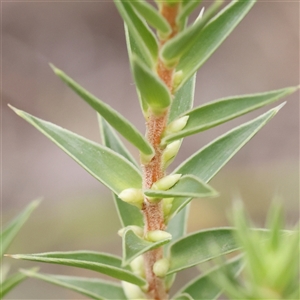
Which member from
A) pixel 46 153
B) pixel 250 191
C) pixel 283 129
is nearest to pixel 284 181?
pixel 250 191

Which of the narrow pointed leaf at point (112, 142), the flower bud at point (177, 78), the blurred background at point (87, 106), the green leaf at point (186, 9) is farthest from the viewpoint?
the blurred background at point (87, 106)

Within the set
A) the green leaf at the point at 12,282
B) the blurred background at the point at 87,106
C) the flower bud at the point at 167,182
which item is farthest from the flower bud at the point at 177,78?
the blurred background at the point at 87,106

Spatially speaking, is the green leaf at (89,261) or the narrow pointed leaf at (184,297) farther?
the narrow pointed leaf at (184,297)

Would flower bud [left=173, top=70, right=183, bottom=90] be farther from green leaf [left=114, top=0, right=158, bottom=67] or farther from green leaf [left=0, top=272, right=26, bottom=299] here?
green leaf [left=0, top=272, right=26, bottom=299]

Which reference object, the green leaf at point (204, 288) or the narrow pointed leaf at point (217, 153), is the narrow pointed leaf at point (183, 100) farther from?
the green leaf at point (204, 288)

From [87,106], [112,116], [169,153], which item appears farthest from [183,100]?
[87,106]

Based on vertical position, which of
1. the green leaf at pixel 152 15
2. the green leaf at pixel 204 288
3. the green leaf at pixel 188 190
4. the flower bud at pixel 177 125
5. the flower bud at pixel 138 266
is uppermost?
the green leaf at pixel 152 15
